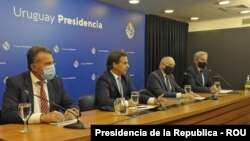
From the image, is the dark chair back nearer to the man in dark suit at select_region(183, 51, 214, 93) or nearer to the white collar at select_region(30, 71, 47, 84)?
the white collar at select_region(30, 71, 47, 84)

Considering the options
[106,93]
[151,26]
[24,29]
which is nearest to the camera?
[106,93]

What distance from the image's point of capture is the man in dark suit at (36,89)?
2.04 meters

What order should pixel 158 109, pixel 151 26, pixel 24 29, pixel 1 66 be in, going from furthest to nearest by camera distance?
pixel 151 26 → pixel 24 29 → pixel 1 66 → pixel 158 109

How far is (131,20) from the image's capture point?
5.61 m

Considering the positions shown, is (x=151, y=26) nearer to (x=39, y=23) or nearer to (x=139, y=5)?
(x=139, y=5)

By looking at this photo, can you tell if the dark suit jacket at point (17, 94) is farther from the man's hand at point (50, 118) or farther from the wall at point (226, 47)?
the wall at point (226, 47)

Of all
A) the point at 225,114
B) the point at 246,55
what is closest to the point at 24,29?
the point at 225,114

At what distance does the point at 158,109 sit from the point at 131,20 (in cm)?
339

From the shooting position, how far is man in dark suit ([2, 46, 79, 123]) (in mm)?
2042

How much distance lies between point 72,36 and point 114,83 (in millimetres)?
1860

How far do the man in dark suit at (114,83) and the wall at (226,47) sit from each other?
14.3ft

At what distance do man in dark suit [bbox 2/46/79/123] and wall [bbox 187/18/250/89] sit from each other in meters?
5.23

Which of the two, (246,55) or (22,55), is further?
(246,55)

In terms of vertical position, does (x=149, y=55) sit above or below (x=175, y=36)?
below
